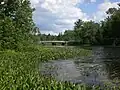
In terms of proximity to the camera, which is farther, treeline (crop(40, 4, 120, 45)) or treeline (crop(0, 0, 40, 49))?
treeline (crop(40, 4, 120, 45))

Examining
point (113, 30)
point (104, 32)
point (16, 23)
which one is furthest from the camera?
point (104, 32)

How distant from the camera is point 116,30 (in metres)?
104

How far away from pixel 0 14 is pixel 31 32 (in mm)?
7804

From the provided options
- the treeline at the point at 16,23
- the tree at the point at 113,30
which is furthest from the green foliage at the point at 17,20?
the tree at the point at 113,30

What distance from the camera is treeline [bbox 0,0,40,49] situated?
46094 millimetres

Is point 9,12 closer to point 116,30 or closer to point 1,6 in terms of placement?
point 1,6

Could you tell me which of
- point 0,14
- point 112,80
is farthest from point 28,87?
point 0,14

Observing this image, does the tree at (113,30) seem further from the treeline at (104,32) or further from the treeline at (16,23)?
the treeline at (16,23)

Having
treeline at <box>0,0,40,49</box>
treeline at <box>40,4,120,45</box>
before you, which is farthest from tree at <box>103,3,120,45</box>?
treeline at <box>0,0,40,49</box>

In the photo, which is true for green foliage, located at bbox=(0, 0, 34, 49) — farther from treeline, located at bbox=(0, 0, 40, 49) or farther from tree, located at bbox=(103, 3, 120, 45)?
tree, located at bbox=(103, 3, 120, 45)

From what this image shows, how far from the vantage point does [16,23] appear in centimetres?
5169

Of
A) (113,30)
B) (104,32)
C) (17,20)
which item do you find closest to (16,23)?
→ (17,20)

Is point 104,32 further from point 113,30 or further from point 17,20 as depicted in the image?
point 17,20

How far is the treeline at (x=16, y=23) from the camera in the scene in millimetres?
46094
